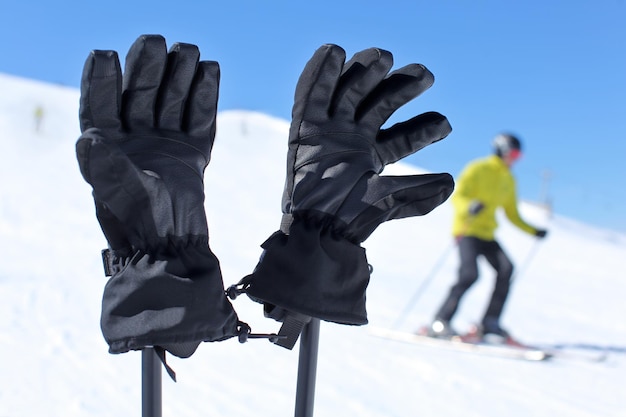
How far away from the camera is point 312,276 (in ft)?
4.84

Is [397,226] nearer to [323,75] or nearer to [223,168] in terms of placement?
[223,168]

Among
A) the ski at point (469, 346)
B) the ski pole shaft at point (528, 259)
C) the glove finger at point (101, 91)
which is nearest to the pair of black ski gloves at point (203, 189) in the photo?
the glove finger at point (101, 91)

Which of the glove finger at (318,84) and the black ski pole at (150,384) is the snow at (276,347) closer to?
the black ski pole at (150,384)

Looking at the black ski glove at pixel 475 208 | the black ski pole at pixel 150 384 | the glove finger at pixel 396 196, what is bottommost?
the black ski pole at pixel 150 384

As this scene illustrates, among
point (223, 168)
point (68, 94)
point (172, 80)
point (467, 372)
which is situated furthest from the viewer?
point (68, 94)

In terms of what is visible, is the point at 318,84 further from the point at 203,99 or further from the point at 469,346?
the point at 469,346

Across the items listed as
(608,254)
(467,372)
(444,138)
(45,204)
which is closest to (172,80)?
(444,138)

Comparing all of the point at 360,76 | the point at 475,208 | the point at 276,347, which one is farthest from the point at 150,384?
the point at 475,208

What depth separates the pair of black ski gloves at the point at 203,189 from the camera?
53.0 inches

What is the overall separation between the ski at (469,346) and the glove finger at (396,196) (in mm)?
3266

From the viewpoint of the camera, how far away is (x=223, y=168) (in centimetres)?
1623

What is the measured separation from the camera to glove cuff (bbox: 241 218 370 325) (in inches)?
58.1

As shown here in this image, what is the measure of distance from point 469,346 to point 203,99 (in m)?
3.86

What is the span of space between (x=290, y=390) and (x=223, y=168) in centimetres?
1350
